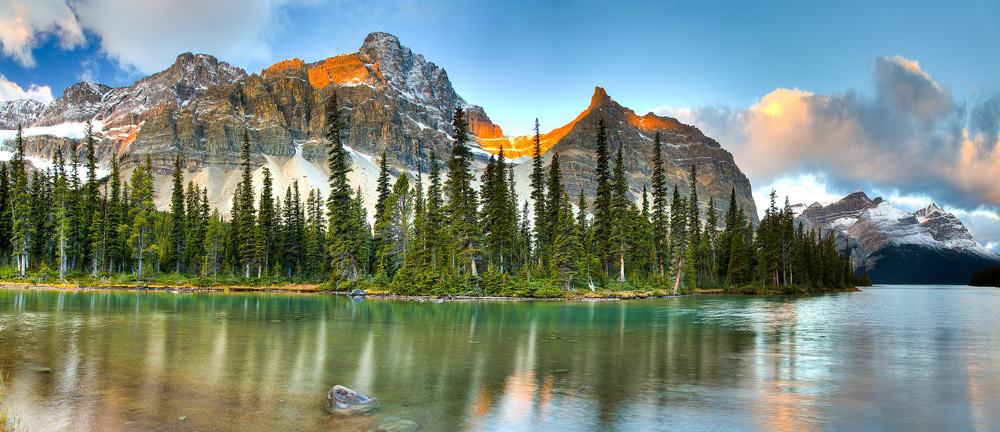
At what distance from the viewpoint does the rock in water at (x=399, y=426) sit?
441 inches

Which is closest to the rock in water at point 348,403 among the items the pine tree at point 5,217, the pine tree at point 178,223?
the pine tree at point 178,223

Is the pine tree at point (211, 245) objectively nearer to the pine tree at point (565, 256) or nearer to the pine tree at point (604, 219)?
the pine tree at point (565, 256)

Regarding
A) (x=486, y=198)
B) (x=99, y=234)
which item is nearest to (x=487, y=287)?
(x=486, y=198)

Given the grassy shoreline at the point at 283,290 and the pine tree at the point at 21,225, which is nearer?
the grassy shoreline at the point at 283,290

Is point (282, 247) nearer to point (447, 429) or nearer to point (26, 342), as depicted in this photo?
point (26, 342)

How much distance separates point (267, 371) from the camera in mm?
17219

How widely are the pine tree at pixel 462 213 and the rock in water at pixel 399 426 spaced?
48.4 meters

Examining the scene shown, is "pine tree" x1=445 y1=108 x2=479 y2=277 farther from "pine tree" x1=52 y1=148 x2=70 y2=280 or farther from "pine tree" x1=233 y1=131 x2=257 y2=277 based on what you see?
"pine tree" x1=52 y1=148 x2=70 y2=280

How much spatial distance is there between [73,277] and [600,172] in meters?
68.0

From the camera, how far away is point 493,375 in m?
17.1

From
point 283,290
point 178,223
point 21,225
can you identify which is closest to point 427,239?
point 283,290

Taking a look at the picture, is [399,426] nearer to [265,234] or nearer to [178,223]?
[265,234]

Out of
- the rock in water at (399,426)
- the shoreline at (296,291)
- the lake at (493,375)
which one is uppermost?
the rock in water at (399,426)

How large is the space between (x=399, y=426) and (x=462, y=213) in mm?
52234
